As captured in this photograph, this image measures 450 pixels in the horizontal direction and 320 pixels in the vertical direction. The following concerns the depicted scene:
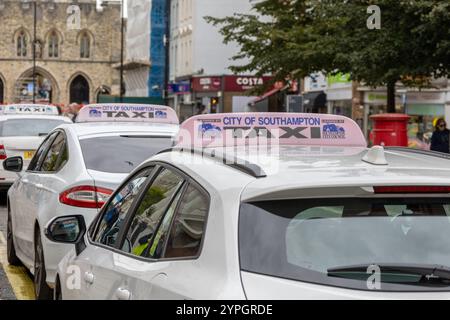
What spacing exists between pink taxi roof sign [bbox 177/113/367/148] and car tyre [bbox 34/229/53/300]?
2885 millimetres

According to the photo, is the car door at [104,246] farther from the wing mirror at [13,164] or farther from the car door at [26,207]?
the wing mirror at [13,164]

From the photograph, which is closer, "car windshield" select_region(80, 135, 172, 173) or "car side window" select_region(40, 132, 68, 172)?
"car windshield" select_region(80, 135, 172, 173)

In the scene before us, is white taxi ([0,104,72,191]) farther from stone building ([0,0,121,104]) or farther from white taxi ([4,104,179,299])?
stone building ([0,0,121,104])

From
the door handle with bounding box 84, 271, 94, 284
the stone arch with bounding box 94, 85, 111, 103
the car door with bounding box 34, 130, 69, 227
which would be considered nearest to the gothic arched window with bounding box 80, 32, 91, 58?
the stone arch with bounding box 94, 85, 111, 103

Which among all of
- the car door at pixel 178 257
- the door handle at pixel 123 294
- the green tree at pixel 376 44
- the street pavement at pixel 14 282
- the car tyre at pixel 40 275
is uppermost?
the green tree at pixel 376 44

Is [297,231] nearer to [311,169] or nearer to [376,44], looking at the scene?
[311,169]

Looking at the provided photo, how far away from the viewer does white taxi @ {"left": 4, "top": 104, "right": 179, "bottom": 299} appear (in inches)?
323

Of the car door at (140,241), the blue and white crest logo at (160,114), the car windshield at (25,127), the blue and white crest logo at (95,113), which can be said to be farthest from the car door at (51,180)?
the car windshield at (25,127)

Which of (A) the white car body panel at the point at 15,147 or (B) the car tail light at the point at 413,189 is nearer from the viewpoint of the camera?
(B) the car tail light at the point at 413,189

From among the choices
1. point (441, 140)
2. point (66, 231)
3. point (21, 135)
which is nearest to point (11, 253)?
point (66, 231)

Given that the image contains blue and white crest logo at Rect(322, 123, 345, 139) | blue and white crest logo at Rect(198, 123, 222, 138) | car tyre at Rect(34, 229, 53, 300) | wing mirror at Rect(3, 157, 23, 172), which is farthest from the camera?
wing mirror at Rect(3, 157, 23, 172)

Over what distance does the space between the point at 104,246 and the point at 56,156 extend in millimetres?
4313

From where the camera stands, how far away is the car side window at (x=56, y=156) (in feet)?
29.5
